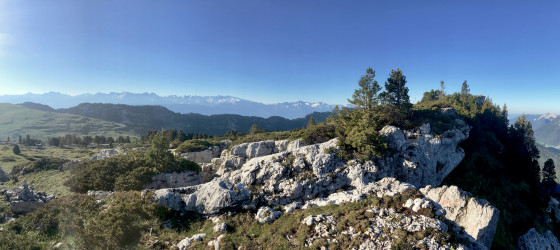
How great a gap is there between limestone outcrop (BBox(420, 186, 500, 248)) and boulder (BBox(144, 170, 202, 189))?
31997 mm

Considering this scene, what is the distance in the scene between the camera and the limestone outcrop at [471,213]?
51.0 ft

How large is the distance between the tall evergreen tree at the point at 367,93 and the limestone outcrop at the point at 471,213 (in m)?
25.3

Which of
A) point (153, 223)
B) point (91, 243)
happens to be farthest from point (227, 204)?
point (91, 243)

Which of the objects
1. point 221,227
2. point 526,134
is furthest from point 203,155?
point 526,134

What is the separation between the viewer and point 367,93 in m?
41.8

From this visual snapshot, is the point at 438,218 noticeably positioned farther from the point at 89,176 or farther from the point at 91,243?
the point at 89,176

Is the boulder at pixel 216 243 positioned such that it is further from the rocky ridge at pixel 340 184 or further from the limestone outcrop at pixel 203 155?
the limestone outcrop at pixel 203 155

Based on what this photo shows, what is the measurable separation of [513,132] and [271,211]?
85.3 meters

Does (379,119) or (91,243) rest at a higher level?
(379,119)

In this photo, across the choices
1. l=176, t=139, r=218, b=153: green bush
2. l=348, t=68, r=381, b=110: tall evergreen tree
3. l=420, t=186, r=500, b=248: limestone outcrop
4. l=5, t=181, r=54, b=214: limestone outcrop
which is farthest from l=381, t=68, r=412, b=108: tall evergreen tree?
l=5, t=181, r=54, b=214: limestone outcrop

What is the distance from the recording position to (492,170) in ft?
137

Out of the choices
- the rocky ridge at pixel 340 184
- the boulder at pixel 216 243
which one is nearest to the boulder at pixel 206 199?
the rocky ridge at pixel 340 184

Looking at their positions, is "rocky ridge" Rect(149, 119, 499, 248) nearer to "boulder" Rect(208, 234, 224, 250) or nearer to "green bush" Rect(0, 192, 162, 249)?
"green bush" Rect(0, 192, 162, 249)

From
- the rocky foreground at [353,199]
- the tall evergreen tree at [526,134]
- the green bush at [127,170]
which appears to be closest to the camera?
the rocky foreground at [353,199]
